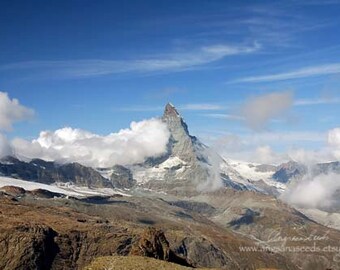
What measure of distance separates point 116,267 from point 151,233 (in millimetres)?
81278

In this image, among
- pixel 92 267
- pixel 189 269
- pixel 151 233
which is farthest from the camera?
pixel 151 233

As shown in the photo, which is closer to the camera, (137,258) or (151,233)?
(137,258)

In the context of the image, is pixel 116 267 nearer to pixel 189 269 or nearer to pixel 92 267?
pixel 92 267

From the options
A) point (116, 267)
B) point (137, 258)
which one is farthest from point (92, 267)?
point (137, 258)

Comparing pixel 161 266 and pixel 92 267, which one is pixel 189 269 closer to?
pixel 161 266

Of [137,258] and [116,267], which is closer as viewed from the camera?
[116,267]

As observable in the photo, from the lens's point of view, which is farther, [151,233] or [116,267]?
[151,233]

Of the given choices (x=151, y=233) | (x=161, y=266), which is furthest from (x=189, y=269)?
(x=151, y=233)

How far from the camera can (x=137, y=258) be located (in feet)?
410

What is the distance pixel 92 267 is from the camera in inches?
4530

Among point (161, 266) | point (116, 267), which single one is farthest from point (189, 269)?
point (116, 267)

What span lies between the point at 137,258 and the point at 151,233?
72430mm

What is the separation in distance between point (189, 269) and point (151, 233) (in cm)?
7519

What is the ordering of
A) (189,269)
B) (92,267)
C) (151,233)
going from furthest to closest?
(151,233), (189,269), (92,267)
